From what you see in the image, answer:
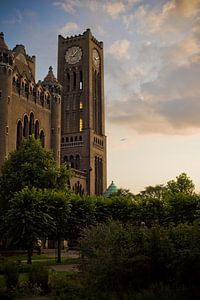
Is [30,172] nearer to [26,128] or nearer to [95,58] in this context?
[26,128]

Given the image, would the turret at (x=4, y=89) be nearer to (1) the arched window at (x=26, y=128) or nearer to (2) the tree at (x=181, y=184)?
(1) the arched window at (x=26, y=128)

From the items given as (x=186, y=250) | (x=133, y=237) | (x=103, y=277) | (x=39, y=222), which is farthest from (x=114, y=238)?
(x=39, y=222)

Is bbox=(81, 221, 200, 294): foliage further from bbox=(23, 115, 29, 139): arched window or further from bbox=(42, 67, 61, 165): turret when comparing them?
bbox=(42, 67, 61, 165): turret

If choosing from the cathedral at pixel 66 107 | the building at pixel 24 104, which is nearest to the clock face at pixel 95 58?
the cathedral at pixel 66 107

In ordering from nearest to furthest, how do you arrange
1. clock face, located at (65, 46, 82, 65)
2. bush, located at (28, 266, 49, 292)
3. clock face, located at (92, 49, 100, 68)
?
bush, located at (28, 266, 49, 292) → clock face, located at (65, 46, 82, 65) → clock face, located at (92, 49, 100, 68)

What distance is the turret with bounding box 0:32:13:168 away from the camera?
55481mm

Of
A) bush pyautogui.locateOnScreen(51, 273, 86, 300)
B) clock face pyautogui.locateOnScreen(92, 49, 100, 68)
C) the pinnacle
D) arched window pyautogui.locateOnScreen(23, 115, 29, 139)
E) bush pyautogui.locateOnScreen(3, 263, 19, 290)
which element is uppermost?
clock face pyautogui.locateOnScreen(92, 49, 100, 68)

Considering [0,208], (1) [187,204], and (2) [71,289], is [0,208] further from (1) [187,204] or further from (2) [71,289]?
(2) [71,289]

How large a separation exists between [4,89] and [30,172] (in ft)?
53.0

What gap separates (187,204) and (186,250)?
28.3 m

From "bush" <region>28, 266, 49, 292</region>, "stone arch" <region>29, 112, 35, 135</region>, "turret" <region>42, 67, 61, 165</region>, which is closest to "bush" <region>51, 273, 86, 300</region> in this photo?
"bush" <region>28, 266, 49, 292</region>

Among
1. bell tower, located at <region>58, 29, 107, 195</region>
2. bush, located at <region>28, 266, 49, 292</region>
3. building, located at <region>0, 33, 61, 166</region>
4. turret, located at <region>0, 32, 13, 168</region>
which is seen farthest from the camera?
bell tower, located at <region>58, 29, 107, 195</region>

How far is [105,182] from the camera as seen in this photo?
9150cm

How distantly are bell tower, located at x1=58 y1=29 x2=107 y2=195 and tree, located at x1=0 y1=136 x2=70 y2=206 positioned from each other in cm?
3530
